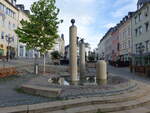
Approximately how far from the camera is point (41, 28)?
19.3 meters

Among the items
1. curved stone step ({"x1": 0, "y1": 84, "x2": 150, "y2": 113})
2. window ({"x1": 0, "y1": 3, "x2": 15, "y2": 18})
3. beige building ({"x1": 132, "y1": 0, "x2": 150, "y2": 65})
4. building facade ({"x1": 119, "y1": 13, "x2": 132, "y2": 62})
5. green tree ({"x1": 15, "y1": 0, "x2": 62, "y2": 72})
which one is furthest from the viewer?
building facade ({"x1": 119, "y1": 13, "x2": 132, "y2": 62})

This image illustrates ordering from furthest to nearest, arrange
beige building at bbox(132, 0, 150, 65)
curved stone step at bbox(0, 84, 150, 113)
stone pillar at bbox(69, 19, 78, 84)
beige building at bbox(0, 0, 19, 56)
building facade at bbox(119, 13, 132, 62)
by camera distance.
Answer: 1. building facade at bbox(119, 13, 132, 62)
2. beige building at bbox(0, 0, 19, 56)
3. beige building at bbox(132, 0, 150, 65)
4. stone pillar at bbox(69, 19, 78, 84)
5. curved stone step at bbox(0, 84, 150, 113)

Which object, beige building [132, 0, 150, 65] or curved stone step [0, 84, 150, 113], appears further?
beige building [132, 0, 150, 65]

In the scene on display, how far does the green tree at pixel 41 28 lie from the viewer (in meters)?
19.2

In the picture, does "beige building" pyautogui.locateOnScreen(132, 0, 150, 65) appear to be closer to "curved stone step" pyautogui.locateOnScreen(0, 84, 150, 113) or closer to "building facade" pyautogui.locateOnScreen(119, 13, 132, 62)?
"building facade" pyautogui.locateOnScreen(119, 13, 132, 62)

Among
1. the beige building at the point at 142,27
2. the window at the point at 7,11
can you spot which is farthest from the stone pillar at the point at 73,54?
the window at the point at 7,11

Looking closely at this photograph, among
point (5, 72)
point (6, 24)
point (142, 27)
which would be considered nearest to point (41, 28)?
point (5, 72)

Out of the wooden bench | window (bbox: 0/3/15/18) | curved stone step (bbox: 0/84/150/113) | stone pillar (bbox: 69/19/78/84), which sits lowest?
curved stone step (bbox: 0/84/150/113)

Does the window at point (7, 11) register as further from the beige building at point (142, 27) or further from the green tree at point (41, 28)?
the beige building at point (142, 27)

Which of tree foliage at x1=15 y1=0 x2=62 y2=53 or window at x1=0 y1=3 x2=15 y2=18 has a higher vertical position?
window at x1=0 y1=3 x2=15 y2=18

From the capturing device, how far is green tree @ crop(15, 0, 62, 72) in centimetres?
1917

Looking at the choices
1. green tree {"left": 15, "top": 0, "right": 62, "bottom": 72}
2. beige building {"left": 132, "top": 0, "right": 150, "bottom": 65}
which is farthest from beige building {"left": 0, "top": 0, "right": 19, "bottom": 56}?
beige building {"left": 132, "top": 0, "right": 150, "bottom": 65}

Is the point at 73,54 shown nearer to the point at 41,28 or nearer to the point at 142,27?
the point at 41,28

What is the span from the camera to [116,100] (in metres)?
7.70
